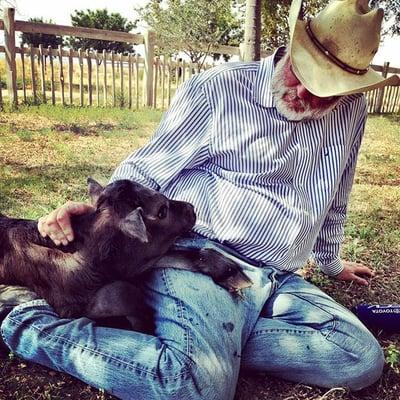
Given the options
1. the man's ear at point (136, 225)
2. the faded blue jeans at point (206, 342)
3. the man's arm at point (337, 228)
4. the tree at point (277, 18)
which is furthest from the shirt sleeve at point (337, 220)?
the tree at point (277, 18)

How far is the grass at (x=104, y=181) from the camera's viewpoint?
94.6 inches

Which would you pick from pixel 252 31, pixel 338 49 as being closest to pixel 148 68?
pixel 252 31

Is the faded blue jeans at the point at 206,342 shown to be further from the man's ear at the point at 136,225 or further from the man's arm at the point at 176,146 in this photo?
the man's arm at the point at 176,146

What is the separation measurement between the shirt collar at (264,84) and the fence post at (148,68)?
926 centimetres

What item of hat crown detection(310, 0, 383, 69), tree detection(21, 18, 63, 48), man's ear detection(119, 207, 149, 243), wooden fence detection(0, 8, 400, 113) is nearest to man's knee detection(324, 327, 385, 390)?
man's ear detection(119, 207, 149, 243)

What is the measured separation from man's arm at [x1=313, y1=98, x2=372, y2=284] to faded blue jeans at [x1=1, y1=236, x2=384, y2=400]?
54 cm

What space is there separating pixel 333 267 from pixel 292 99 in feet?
4.04

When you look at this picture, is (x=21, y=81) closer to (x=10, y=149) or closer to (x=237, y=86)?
(x=10, y=149)

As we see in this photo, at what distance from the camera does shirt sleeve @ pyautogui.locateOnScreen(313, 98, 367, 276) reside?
2923 millimetres

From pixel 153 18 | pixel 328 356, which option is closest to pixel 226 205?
pixel 328 356

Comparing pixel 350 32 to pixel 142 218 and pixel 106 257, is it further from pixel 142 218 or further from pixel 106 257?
pixel 106 257

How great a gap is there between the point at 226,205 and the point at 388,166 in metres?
5.61

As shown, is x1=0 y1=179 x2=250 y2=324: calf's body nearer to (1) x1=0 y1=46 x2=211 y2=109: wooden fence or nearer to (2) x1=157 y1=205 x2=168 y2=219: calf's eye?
(2) x1=157 y1=205 x2=168 y2=219: calf's eye

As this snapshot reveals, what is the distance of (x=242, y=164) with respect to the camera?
2.62 m
